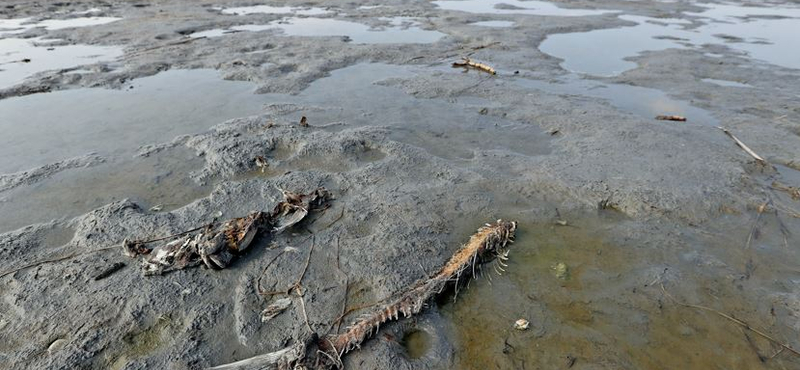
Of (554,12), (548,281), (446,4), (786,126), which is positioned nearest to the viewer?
(548,281)

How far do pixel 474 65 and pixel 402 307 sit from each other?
685 cm

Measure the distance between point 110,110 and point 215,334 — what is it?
5255mm

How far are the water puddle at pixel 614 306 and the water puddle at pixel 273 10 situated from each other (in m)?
14.3

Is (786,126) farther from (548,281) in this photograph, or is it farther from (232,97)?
(232,97)

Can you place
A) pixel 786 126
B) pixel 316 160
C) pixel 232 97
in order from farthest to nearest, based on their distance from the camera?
pixel 232 97 < pixel 786 126 < pixel 316 160

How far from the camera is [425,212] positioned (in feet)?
14.2

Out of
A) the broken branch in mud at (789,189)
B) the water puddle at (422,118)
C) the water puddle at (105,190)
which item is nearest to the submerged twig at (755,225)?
the broken branch in mud at (789,189)

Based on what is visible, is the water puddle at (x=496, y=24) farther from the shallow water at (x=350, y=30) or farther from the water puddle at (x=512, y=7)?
the water puddle at (x=512, y=7)

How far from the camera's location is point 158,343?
290 cm

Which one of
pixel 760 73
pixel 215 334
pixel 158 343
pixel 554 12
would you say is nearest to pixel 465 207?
pixel 215 334

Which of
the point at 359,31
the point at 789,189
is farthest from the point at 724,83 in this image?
the point at 359,31

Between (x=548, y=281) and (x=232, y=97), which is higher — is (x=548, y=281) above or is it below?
below

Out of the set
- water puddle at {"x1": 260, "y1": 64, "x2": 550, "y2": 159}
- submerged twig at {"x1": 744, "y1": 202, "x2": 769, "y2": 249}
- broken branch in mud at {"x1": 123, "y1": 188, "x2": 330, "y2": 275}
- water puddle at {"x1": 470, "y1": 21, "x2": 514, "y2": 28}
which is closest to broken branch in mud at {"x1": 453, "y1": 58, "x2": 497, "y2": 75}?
water puddle at {"x1": 260, "y1": 64, "x2": 550, "y2": 159}

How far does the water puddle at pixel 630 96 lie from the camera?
6.81m
